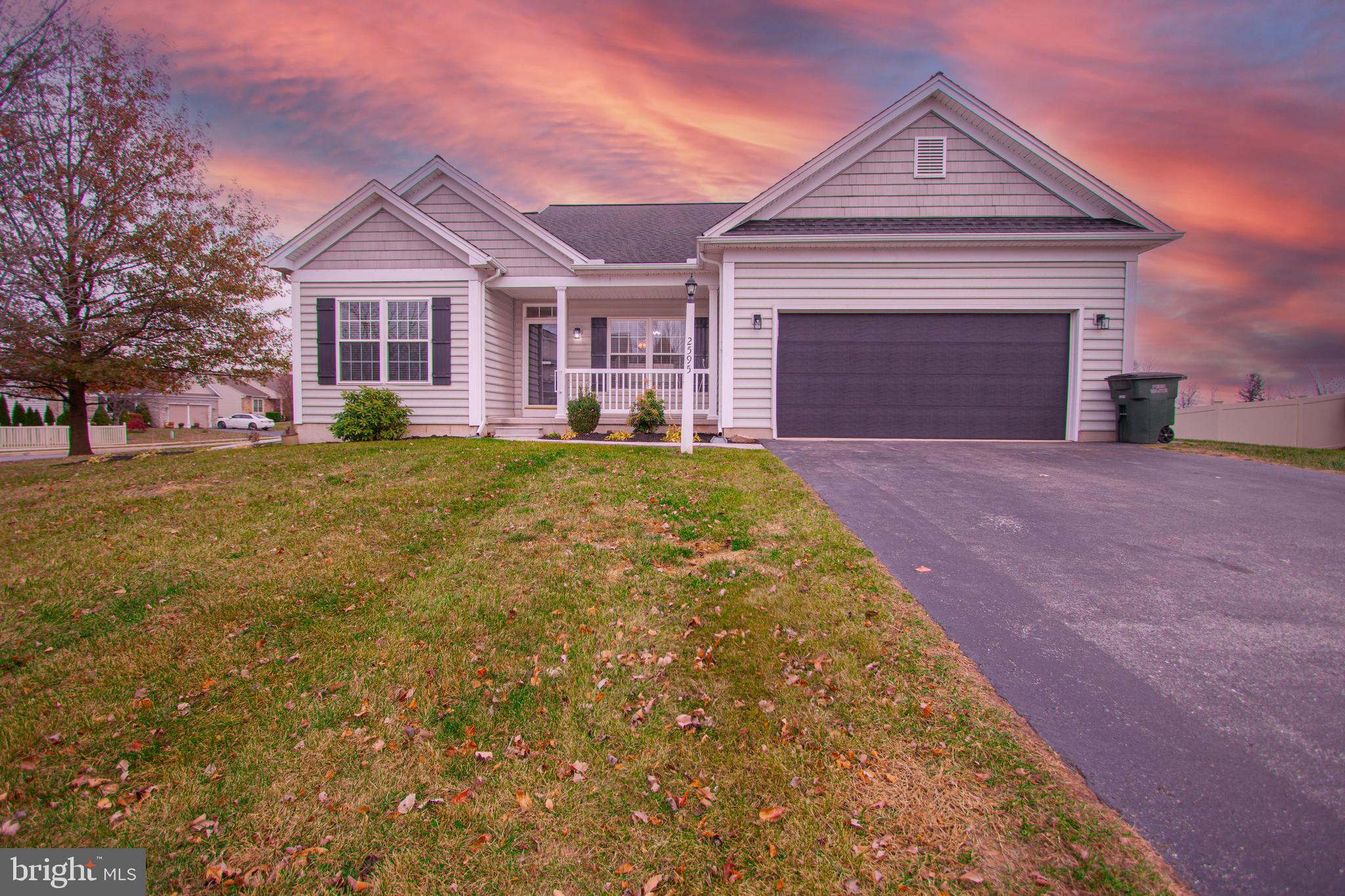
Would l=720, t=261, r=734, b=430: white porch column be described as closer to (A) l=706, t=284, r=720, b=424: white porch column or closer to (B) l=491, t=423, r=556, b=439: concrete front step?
(A) l=706, t=284, r=720, b=424: white porch column

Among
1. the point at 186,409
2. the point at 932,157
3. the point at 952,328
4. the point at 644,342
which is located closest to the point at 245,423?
the point at 186,409

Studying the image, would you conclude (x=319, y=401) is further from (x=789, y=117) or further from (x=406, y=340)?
(x=789, y=117)

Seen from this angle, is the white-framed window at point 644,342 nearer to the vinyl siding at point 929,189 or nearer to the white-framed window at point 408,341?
the vinyl siding at point 929,189

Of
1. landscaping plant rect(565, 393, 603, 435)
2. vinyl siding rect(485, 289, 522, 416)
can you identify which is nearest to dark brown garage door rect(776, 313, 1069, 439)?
landscaping plant rect(565, 393, 603, 435)

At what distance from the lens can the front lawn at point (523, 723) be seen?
195 cm

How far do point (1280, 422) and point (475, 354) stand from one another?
68.8ft

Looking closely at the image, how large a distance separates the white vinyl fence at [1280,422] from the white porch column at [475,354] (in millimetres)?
17624

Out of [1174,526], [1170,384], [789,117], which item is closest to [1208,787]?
[1174,526]

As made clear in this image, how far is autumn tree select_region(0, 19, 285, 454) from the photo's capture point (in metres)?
10.5

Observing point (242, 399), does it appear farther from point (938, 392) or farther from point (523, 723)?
point (523, 723)

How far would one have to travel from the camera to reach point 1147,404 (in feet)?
32.0

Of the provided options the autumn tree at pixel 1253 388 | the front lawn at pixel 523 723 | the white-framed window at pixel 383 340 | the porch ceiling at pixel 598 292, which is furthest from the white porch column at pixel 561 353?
the autumn tree at pixel 1253 388

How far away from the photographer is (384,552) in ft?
16.0

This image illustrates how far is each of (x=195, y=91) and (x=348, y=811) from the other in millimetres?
17008
